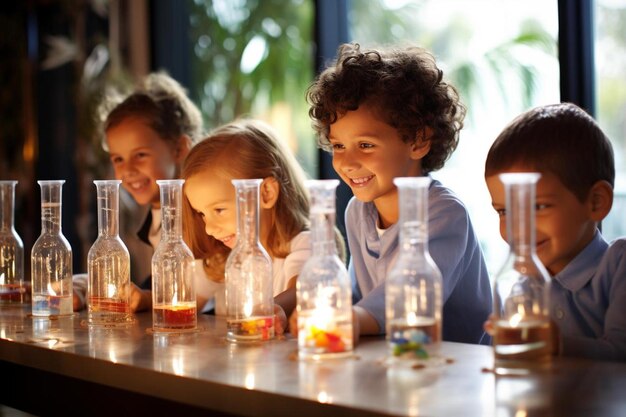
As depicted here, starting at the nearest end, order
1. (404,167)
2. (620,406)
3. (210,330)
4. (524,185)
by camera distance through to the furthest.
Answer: (620,406)
(524,185)
(210,330)
(404,167)

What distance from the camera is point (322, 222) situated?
60.6 inches

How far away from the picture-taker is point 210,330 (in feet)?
6.14

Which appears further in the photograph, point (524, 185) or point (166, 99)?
point (166, 99)

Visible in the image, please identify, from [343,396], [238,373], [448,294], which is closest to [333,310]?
[238,373]

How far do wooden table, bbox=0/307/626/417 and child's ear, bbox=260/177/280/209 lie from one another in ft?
1.50

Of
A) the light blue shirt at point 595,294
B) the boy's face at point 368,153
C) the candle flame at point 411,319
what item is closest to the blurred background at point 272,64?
the boy's face at point 368,153

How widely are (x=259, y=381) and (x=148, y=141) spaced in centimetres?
183

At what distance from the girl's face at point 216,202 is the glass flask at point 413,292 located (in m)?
0.86

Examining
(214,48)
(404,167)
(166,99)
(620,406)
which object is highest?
(214,48)

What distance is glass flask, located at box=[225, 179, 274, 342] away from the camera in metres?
1.70

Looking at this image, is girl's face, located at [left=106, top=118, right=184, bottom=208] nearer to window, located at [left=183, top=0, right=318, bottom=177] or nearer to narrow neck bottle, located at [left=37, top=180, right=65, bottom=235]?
narrow neck bottle, located at [left=37, top=180, right=65, bottom=235]

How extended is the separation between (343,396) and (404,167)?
1.05 meters

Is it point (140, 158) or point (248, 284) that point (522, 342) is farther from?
point (140, 158)

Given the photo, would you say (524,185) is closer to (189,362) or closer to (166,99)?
(189,362)
